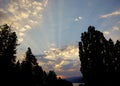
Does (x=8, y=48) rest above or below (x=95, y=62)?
above

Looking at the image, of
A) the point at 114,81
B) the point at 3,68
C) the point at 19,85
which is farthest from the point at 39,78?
the point at 114,81

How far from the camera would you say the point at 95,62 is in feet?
153

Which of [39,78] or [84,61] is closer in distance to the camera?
[84,61]

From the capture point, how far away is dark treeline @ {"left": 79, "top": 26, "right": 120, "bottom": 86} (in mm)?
43344

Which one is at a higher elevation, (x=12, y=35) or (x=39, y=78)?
(x=12, y=35)

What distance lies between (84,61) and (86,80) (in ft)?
16.2

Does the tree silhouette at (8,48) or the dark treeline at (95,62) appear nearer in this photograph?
the dark treeline at (95,62)

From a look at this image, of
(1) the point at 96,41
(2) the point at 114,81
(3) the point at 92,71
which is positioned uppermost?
(1) the point at 96,41

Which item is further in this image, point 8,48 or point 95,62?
point 8,48

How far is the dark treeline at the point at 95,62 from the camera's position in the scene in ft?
142

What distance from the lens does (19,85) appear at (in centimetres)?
5484

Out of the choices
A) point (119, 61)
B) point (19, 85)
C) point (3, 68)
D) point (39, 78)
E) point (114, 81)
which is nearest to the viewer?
point (114, 81)

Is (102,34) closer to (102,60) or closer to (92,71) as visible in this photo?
(102,60)

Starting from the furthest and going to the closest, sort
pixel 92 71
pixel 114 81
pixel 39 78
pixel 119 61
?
1. pixel 39 78
2. pixel 119 61
3. pixel 92 71
4. pixel 114 81
